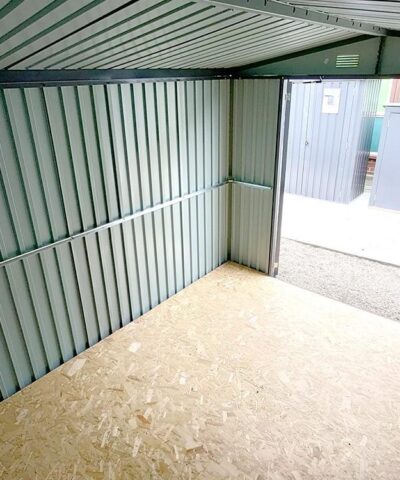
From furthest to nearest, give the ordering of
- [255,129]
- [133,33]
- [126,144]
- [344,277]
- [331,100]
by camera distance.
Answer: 1. [331,100]
2. [344,277]
3. [255,129]
4. [126,144]
5. [133,33]

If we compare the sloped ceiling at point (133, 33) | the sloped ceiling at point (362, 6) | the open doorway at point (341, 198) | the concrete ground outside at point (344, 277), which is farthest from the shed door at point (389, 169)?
the sloped ceiling at point (362, 6)

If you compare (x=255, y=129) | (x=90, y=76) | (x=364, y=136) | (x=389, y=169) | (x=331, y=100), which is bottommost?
(x=389, y=169)

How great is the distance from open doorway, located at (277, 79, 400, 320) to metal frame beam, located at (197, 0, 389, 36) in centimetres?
320

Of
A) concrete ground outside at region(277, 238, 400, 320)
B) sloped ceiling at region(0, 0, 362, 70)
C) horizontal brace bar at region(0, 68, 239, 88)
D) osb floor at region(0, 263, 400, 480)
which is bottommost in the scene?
concrete ground outside at region(277, 238, 400, 320)

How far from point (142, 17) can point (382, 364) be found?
4.22 meters

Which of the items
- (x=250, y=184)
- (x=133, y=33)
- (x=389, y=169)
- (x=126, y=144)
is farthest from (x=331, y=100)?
(x=133, y=33)

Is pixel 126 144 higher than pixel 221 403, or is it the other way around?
pixel 126 144

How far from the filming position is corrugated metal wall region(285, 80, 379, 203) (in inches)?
321

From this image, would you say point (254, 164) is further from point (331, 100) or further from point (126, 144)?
point (331, 100)

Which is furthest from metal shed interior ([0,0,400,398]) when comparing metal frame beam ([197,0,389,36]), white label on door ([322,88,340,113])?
white label on door ([322,88,340,113])

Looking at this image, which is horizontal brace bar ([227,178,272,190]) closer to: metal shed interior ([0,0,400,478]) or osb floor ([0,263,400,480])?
metal shed interior ([0,0,400,478])

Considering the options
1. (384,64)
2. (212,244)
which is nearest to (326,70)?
(384,64)

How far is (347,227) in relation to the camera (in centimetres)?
780

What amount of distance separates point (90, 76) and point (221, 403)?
3.55 metres
